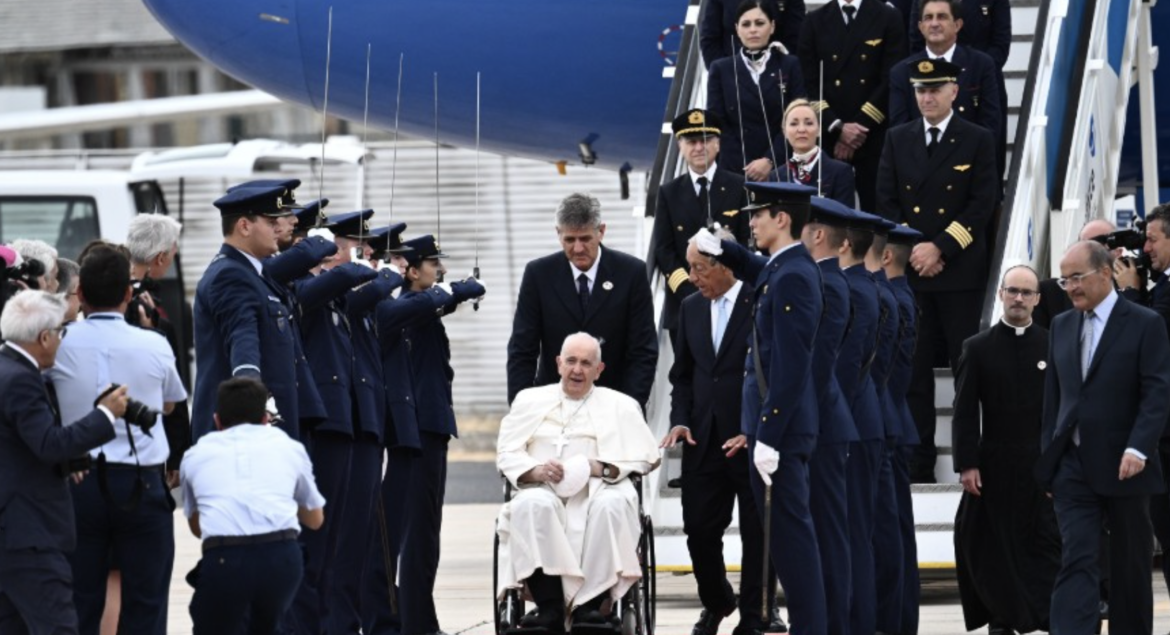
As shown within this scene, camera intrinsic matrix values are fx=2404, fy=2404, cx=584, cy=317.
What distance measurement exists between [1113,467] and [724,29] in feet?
12.6

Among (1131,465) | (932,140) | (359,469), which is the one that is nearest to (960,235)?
(932,140)

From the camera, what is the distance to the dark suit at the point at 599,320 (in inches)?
373

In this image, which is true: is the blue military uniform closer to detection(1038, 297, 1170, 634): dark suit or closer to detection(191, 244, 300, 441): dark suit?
detection(1038, 297, 1170, 634): dark suit

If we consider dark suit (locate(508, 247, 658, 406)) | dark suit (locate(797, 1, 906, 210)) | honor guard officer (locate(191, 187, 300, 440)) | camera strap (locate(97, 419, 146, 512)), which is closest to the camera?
camera strap (locate(97, 419, 146, 512))

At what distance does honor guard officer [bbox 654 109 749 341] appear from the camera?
1030 cm

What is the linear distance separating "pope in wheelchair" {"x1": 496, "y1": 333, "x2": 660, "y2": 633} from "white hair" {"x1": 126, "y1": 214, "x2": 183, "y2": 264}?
1.38 m

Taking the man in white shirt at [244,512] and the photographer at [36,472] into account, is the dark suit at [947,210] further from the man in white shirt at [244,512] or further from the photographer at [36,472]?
the photographer at [36,472]

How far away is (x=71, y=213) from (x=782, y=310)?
1987cm

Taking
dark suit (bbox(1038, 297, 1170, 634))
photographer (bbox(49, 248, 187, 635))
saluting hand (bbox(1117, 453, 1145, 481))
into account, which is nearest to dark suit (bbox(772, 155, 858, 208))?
dark suit (bbox(1038, 297, 1170, 634))

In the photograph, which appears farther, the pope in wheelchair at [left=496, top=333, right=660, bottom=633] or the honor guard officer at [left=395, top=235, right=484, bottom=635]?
the honor guard officer at [left=395, top=235, right=484, bottom=635]

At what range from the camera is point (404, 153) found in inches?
1181

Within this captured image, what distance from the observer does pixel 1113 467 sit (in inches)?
327

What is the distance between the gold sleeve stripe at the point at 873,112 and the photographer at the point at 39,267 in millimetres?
4444

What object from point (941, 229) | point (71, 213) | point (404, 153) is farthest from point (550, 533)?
point (404, 153)
